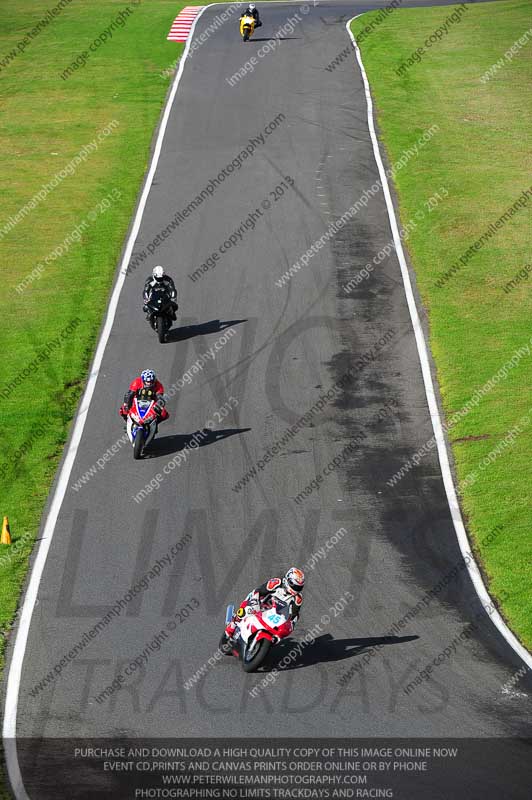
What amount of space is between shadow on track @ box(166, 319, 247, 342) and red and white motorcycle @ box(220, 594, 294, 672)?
14.3 m

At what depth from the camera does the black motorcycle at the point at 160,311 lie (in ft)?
98.6

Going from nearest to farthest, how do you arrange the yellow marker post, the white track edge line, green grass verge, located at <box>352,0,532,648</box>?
the white track edge line → the yellow marker post → green grass verge, located at <box>352,0,532,648</box>

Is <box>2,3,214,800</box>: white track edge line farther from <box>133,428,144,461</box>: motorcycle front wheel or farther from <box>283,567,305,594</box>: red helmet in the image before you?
<box>283,567,305,594</box>: red helmet

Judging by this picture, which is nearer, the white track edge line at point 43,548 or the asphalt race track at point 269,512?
the white track edge line at point 43,548

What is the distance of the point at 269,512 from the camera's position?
22516mm

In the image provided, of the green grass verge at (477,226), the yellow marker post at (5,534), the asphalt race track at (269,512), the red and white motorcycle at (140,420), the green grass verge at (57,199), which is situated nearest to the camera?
the asphalt race track at (269,512)

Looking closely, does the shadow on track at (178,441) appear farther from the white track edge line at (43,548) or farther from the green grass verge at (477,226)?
the green grass verge at (477,226)

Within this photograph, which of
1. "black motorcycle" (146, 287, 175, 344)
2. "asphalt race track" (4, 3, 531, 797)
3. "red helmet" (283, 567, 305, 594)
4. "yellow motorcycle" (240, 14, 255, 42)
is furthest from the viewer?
"yellow motorcycle" (240, 14, 255, 42)

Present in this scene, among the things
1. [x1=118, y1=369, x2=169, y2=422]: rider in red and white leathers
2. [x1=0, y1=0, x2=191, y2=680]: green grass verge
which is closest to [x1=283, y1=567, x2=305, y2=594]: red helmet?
[x1=0, y1=0, x2=191, y2=680]: green grass verge

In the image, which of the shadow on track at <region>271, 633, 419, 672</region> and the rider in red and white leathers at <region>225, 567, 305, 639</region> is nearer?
the rider in red and white leathers at <region>225, 567, 305, 639</region>

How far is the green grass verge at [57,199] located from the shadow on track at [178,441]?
2.39 metres

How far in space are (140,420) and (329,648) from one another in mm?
8326

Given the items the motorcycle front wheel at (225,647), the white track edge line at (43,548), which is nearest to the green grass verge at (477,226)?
the motorcycle front wheel at (225,647)

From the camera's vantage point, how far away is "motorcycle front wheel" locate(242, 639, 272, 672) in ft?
56.6
